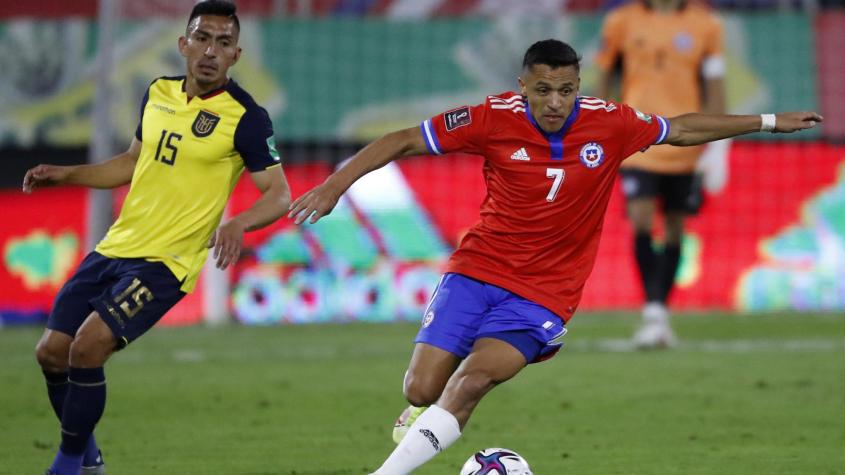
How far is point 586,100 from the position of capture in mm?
6234

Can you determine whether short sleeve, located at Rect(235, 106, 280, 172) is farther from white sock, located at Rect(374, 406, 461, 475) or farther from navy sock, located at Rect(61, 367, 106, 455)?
white sock, located at Rect(374, 406, 461, 475)

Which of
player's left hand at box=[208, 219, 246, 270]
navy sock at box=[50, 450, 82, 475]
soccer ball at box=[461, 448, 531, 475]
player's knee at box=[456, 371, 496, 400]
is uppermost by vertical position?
player's left hand at box=[208, 219, 246, 270]

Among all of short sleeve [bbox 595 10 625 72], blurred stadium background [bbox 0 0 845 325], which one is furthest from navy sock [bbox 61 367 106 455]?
blurred stadium background [bbox 0 0 845 325]

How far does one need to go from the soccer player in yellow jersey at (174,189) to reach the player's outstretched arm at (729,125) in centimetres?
173

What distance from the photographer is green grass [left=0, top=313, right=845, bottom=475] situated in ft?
21.9

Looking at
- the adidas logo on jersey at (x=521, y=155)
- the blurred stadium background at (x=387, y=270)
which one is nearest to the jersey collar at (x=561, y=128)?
the adidas logo on jersey at (x=521, y=155)

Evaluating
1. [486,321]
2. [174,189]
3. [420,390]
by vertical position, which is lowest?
[420,390]

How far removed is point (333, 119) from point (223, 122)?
446 inches

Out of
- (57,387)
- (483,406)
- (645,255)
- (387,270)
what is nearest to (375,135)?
(387,270)

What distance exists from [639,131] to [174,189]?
2.02m

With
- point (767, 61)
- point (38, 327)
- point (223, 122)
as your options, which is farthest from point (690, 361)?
point (767, 61)

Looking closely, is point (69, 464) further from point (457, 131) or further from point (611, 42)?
point (611, 42)

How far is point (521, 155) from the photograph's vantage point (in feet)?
20.0

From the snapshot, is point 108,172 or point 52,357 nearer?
point 52,357
